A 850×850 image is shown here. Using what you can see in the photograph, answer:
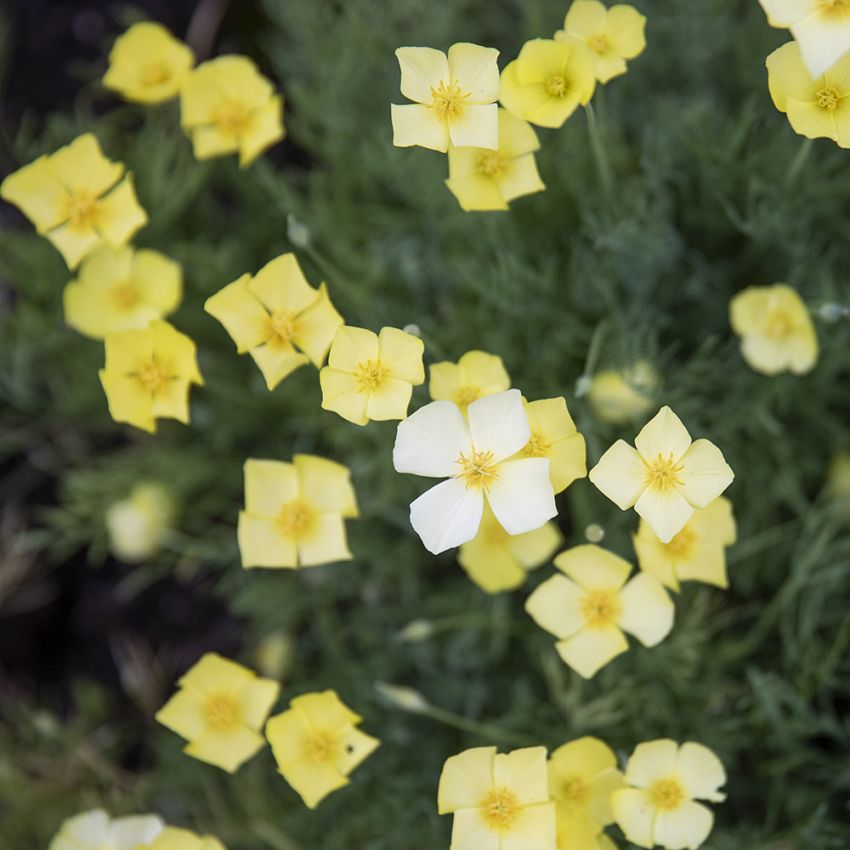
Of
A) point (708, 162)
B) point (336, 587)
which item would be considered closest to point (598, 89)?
point (708, 162)

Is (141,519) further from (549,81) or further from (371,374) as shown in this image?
(549,81)

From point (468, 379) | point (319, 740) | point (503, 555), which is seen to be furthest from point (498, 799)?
point (468, 379)

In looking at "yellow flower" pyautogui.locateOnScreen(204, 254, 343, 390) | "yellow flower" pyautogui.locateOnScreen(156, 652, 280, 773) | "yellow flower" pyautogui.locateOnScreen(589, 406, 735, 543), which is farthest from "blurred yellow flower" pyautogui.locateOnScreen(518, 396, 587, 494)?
"yellow flower" pyautogui.locateOnScreen(156, 652, 280, 773)

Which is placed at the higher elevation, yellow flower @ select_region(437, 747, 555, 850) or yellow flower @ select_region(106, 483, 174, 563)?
yellow flower @ select_region(437, 747, 555, 850)

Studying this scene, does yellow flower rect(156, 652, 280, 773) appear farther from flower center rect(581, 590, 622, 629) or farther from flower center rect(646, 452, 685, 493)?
flower center rect(646, 452, 685, 493)

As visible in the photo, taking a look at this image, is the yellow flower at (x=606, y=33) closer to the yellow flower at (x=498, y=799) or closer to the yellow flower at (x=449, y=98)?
the yellow flower at (x=449, y=98)

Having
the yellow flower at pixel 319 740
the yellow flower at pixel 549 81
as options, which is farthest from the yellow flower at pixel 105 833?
the yellow flower at pixel 549 81

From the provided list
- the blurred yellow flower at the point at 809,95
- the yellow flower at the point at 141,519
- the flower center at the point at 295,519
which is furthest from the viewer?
the yellow flower at the point at 141,519

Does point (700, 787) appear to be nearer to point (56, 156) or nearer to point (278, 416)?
point (278, 416)
